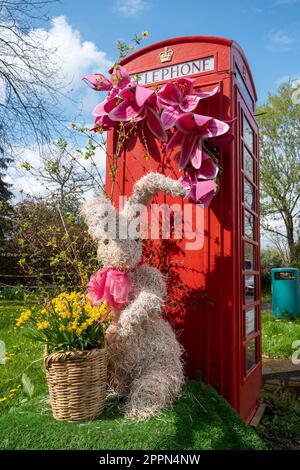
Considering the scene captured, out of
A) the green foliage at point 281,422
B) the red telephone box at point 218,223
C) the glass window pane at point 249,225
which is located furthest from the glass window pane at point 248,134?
the green foliage at point 281,422

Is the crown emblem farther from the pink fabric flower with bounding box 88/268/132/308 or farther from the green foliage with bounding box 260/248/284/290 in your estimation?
the green foliage with bounding box 260/248/284/290

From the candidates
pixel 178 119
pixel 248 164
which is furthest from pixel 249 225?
pixel 178 119

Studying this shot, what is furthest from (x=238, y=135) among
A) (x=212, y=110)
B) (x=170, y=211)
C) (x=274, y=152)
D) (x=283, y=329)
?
(x=274, y=152)

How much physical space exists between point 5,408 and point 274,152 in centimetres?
1550

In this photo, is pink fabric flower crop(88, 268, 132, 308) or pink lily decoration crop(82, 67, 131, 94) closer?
pink fabric flower crop(88, 268, 132, 308)

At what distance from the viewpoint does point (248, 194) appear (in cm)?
379

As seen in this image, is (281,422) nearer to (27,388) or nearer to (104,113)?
(27,388)

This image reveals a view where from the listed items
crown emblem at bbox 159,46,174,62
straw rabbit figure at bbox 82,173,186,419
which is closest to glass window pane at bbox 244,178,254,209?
straw rabbit figure at bbox 82,173,186,419

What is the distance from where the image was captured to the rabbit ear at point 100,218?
2688 mm

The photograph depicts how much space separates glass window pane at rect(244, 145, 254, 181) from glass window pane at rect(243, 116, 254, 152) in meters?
0.09

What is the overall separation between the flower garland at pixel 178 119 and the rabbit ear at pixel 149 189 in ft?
0.30

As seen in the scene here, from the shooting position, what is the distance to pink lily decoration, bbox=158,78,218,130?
9.61ft

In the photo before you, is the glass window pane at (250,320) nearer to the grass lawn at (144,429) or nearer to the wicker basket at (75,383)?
the grass lawn at (144,429)
